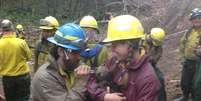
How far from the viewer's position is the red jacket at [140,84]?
3.55 metres

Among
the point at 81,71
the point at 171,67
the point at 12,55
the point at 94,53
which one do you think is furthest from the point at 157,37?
the point at 81,71

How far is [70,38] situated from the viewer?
3.98 meters

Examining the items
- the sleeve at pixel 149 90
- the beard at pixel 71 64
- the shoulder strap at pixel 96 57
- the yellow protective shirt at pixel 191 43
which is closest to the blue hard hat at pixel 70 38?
the beard at pixel 71 64

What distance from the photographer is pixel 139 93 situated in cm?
358

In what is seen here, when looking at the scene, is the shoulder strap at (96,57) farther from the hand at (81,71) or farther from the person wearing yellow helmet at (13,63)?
the person wearing yellow helmet at (13,63)

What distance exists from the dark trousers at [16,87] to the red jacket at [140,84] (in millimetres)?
5263

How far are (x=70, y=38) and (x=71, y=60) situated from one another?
0.21 meters

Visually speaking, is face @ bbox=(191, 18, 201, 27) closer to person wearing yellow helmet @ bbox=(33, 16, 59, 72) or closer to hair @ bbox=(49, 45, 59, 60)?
person wearing yellow helmet @ bbox=(33, 16, 59, 72)

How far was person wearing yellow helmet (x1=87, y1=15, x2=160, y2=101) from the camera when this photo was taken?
3.59m

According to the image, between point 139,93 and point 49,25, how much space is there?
Answer: 465 centimetres

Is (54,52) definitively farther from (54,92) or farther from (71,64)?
(54,92)

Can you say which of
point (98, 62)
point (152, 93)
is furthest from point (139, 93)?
point (98, 62)

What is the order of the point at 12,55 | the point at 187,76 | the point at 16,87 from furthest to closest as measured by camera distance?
the point at 187,76 < the point at 16,87 < the point at 12,55

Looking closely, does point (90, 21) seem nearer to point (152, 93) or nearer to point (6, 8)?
point (152, 93)
